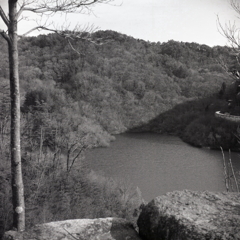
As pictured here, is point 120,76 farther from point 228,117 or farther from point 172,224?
point 172,224

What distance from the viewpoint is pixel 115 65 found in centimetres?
9244

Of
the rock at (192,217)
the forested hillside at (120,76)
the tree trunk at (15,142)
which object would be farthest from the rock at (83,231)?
the forested hillside at (120,76)

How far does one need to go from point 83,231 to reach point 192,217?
1.23m

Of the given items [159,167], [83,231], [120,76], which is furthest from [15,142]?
[120,76]

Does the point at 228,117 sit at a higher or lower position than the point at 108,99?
lower

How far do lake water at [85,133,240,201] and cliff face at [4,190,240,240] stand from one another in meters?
20.5

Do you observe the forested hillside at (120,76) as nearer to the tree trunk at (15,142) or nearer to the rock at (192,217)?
the tree trunk at (15,142)

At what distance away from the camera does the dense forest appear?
21969 mm

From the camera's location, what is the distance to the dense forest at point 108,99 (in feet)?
72.1

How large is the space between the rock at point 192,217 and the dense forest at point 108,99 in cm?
1441

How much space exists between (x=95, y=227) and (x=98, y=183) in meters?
20.7

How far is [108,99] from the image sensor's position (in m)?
82.9

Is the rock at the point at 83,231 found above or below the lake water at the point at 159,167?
above

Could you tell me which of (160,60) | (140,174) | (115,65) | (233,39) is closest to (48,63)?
(115,65)
